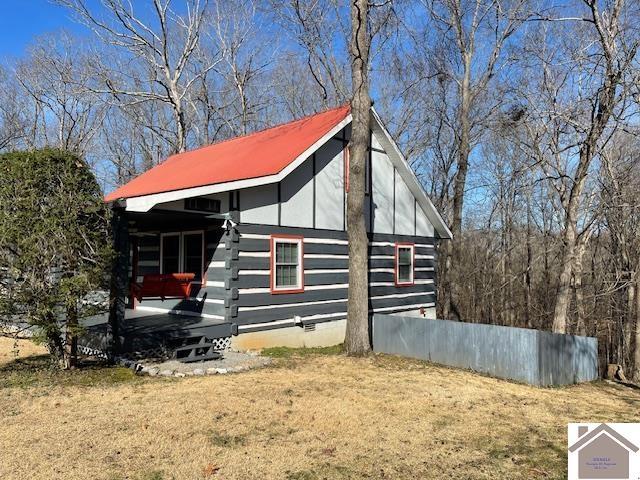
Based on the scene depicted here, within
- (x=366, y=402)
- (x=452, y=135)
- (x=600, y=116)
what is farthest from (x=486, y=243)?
(x=366, y=402)

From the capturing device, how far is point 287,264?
12.0 meters

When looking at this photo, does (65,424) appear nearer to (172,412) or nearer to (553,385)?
(172,412)

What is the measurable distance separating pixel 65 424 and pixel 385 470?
12.1 ft

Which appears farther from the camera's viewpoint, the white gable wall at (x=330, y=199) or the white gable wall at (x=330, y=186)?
the white gable wall at (x=330, y=186)

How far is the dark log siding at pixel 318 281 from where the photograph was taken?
10969 mm

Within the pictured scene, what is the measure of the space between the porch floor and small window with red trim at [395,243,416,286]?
648cm

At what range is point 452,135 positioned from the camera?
1004 inches

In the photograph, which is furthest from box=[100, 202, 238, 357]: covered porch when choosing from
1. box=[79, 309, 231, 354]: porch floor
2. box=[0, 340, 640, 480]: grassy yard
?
box=[0, 340, 640, 480]: grassy yard

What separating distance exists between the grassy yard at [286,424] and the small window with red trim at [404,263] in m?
6.52

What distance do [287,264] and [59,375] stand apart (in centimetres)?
543

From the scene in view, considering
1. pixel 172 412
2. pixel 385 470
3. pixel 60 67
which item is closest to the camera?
pixel 385 470

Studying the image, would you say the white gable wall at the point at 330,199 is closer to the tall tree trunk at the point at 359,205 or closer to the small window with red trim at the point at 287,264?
the small window with red trim at the point at 287,264

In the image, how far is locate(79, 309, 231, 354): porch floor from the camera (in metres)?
9.37

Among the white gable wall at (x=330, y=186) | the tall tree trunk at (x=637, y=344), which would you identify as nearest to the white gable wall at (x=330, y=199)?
the white gable wall at (x=330, y=186)
